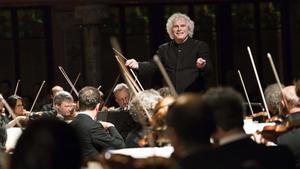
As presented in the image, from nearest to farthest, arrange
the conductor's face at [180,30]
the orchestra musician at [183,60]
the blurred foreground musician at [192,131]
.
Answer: the blurred foreground musician at [192,131], the conductor's face at [180,30], the orchestra musician at [183,60]

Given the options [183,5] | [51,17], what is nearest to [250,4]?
[183,5]

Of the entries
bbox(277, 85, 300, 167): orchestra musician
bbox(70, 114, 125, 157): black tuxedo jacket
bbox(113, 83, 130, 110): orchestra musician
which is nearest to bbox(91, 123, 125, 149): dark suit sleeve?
bbox(70, 114, 125, 157): black tuxedo jacket

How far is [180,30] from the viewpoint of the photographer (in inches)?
304

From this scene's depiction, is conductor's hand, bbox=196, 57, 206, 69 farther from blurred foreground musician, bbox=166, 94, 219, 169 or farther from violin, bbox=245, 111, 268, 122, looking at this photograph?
blurred foreground musician, bbox=166, 94, 219, 169

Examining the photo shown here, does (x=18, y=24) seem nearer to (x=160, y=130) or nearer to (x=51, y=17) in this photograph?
(x=51, y=17)

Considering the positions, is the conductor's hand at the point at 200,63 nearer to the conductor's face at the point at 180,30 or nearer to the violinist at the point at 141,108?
the conductor's face at the point at 180,30

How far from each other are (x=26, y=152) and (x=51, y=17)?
13146 mm

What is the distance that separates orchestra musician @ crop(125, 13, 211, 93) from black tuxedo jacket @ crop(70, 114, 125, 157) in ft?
2.38

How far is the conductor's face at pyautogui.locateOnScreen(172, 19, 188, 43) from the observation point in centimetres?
768

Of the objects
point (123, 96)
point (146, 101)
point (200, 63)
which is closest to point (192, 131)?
point (146, 101)

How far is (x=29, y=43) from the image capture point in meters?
16.5

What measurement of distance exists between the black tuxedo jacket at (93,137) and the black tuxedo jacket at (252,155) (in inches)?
118

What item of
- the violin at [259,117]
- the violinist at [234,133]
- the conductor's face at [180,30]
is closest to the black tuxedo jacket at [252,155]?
the violinist at [234,133]

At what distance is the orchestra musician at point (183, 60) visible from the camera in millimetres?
7801
